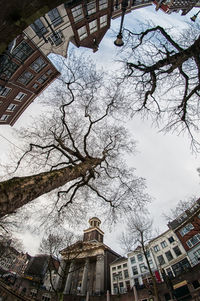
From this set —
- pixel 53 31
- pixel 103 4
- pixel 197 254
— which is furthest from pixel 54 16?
pixel 197 254

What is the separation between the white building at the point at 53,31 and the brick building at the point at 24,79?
1.08 m

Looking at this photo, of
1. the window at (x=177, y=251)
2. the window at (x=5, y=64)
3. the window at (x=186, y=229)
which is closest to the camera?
the window at (x=5, y=64)

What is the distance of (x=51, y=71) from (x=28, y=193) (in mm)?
25024

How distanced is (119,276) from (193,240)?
64.1 feet

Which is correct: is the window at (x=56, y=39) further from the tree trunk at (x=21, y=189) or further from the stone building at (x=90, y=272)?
the stone building at (x=90, y=272)

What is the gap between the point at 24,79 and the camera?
69.8 ft

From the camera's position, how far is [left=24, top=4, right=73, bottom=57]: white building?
15.7 m

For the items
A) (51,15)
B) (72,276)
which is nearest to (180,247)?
(72,276)

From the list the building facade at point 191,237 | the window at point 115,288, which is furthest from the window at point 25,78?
the window at point 115,288

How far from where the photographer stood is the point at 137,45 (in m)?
6.05

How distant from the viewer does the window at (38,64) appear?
65.6 feet

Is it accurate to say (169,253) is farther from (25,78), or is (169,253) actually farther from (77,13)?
(77,13)

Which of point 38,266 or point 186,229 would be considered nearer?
point 186,229

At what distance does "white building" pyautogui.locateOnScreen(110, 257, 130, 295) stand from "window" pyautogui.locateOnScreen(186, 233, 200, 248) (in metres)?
15.7
